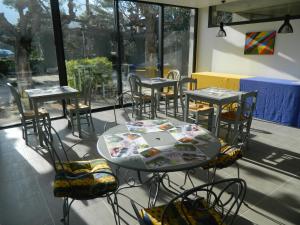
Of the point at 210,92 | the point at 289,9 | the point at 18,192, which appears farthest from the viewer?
the point at 289,9

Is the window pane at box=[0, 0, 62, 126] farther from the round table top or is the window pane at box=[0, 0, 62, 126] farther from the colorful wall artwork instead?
the colorful wall artwork

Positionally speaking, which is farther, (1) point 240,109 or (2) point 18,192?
(1) point 240,109

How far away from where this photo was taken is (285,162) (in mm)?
2879

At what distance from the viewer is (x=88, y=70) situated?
508cm

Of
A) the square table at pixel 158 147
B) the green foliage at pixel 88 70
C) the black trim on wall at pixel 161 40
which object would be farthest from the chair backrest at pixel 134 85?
the square table at pixel 158 147

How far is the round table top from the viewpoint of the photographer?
1439 millimetres

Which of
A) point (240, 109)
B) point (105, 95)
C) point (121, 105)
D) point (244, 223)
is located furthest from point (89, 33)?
point (244, 223)

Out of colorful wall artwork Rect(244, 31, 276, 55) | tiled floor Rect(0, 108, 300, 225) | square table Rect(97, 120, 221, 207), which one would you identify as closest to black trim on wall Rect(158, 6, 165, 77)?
colorful wall artwork Rect(244, 31, 276, 55)

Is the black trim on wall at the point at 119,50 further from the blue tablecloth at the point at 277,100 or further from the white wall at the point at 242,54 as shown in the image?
the blue tablecloth at the point at 277,100

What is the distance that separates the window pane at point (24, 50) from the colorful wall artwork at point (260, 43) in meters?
4.17

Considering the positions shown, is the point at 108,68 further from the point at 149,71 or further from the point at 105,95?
the point at 149,71

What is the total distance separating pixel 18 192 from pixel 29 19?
3285 millimetres

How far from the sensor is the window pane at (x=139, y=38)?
5.32 meters

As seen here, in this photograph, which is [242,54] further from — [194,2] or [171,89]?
[171,89]
